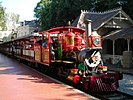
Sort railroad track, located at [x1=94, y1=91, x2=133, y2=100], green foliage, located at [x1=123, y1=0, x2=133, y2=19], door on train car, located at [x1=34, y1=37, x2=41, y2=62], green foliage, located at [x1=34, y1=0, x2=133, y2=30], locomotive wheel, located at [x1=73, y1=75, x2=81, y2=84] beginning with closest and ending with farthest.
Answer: railroad track, located at [x1=94, y1=91, x2=133, y2=100]
locomotive wheel, located at [x1=73, y1=75, x2=81, y2=84]
door on train car, located at [x1=34, y1=37, x2=41, y2=62]
green foliage, located at [x1=123, y1=0, x2=133, y2=19]
green foliage, located at [x1=34, y1=0, x2=133, y2=30]

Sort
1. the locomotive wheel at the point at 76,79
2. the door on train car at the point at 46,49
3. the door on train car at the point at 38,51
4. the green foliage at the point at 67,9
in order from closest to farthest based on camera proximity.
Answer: the locomotive wheel at the point at 76,79 < the door on train car at the point at 46,49 < the door on train car at the point at 38,51 < the green foliage at the point at 67,9

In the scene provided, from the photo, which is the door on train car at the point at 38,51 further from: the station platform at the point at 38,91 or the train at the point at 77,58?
the station platform at the point at 38,91

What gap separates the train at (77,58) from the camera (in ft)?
39.5

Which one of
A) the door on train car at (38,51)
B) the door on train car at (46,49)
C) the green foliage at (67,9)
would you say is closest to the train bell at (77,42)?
the door on train car at (46,49)

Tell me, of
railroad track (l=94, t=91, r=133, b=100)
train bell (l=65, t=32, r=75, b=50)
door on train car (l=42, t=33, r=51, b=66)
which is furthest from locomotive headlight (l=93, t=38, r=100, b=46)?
door on train car (l=42, t=33, r=51, b=66)

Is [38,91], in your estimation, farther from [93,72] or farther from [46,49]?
[46,49]

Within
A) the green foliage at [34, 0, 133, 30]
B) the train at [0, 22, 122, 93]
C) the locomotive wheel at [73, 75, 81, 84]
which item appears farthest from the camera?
the green foliage at [34, 0, 133, 30]

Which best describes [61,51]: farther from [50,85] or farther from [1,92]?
[1,92]

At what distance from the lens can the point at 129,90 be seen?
512 inches

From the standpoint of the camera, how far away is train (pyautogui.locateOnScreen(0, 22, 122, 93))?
1203cm

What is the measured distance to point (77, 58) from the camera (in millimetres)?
13852

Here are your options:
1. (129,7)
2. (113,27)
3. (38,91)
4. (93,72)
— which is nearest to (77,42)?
(93,72)

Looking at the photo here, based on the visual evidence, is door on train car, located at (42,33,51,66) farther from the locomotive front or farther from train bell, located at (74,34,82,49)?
the locomotive front

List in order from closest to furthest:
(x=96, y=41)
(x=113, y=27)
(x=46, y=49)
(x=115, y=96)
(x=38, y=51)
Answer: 1. (x=115, y=96)
2. (x=96, y=41)
3. (x=46, y=49)
4. (x=38, y=51)
5. (x=113, y=27)
